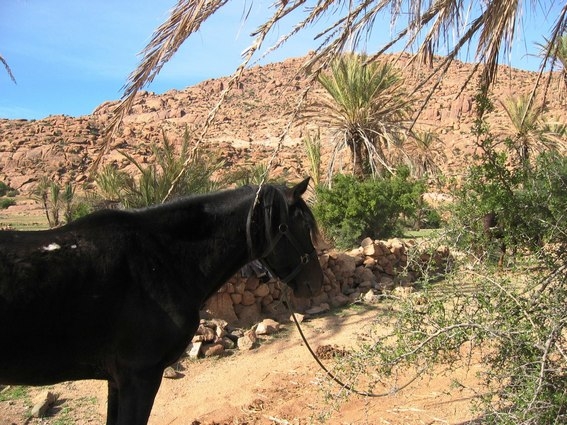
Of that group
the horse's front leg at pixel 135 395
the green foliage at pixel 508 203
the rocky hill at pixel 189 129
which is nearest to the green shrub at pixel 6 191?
the rocky hill at pixel 189 129

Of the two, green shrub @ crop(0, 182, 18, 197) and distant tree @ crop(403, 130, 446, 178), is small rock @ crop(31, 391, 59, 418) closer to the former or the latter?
distant tree @ crop(403, 130, 446, 178)

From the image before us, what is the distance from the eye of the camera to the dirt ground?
174 inches

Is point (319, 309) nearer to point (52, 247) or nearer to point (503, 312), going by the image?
point (503, 312)

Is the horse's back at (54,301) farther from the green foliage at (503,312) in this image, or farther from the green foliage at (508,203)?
the green foliage at (508,203)

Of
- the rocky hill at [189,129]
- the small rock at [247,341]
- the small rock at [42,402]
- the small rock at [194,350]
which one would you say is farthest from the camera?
the rocky hill at [189,129]

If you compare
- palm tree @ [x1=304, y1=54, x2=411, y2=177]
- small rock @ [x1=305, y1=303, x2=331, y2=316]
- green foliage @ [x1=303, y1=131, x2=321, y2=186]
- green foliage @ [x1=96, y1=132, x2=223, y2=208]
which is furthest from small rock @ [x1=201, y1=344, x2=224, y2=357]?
green foliage @ [x1=303, y1=131, x2=321, y2=186]

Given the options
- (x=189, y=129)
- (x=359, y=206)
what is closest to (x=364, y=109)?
(x=359, y=206)

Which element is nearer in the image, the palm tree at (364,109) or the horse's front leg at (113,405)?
the horse's front leg at (113,405)

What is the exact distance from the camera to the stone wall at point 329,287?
7.98 meters

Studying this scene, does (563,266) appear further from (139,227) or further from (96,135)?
(96,135)

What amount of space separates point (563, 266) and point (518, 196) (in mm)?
723

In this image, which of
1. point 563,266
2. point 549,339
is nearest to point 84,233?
point 549,339

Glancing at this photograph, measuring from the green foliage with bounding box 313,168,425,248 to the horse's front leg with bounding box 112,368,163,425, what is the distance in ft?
35.6

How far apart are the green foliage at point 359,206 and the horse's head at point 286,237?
9.93 meters
